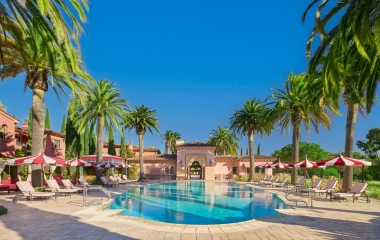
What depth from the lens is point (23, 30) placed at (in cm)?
1152

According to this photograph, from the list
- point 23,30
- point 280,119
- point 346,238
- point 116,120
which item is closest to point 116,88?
point 116,120

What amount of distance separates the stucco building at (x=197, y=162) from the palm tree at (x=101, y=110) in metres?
14.7

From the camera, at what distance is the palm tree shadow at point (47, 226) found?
7148 millimetres

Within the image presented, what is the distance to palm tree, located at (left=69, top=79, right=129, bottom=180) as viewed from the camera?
1044 inches

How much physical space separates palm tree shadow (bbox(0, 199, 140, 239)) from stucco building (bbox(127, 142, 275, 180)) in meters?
31.0

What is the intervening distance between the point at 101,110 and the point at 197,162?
64.4ft

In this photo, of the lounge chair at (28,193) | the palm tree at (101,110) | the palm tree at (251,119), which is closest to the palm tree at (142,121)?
the palm tree at (101,110)

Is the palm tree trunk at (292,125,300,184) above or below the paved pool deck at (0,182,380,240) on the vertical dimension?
above

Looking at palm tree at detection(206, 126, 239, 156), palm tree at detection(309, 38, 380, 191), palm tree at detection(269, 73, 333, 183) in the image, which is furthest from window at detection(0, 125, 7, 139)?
palm tree at detection(206, 126, 239, 156)

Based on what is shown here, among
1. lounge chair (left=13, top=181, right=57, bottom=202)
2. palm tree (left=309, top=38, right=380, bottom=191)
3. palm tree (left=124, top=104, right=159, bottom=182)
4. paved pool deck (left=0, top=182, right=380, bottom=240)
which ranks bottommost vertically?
paved pool deck (left=0, top=182, right=380, bottom=240)

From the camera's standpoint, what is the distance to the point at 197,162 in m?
43.0

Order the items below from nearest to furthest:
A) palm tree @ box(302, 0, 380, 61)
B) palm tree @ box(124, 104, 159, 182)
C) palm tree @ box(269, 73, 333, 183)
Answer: palm tree @ box(302, 0, 380, 61), palm tree @ box(269, 73, 333, 183), palm tree @ box(124, 104, 159, 182)

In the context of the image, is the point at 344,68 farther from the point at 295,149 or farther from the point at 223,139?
the point at 223,139

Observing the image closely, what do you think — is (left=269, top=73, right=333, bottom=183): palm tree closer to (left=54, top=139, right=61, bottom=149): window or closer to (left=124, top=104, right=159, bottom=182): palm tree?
(left=124, top=104, right=159, bottom=182): palm tree
